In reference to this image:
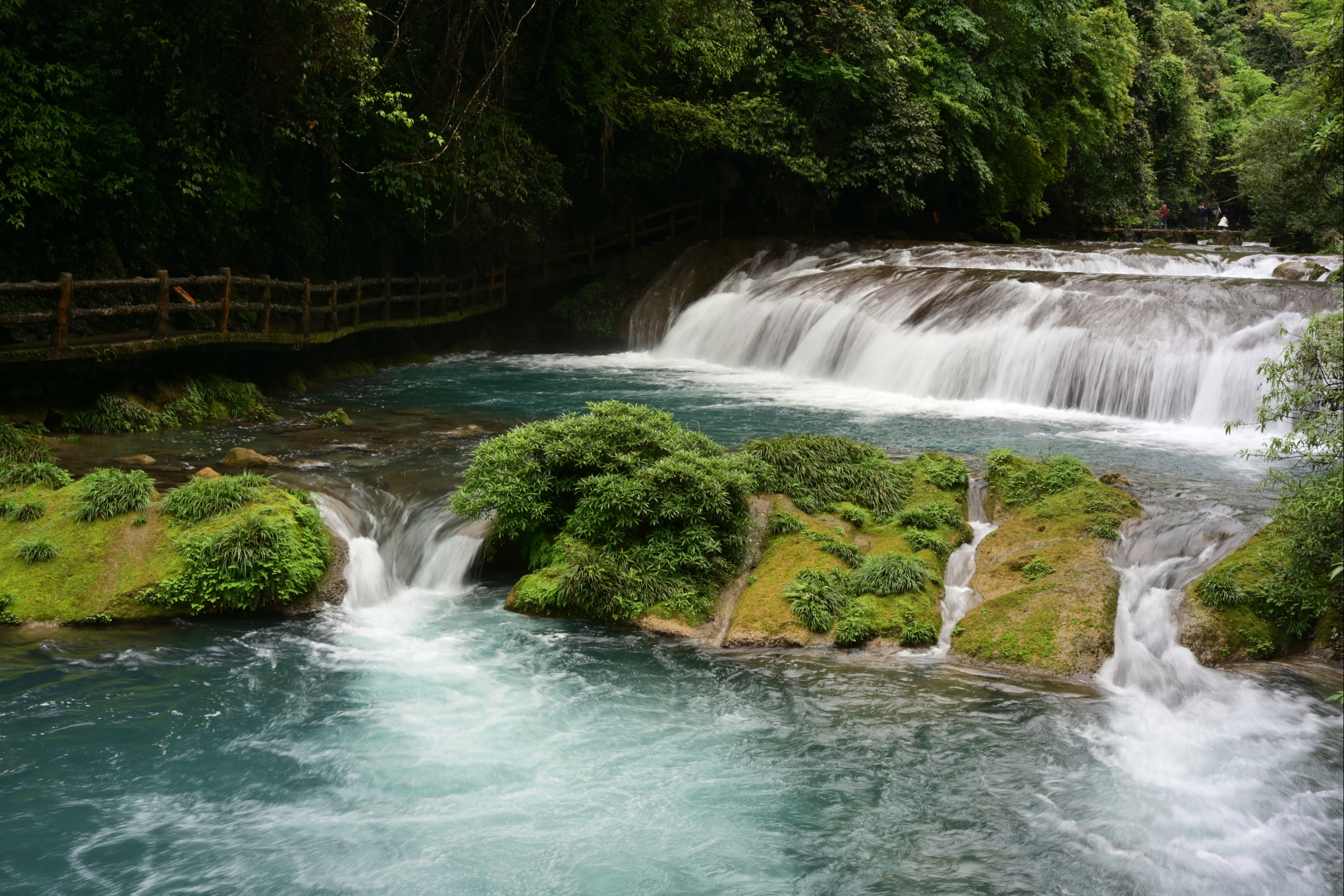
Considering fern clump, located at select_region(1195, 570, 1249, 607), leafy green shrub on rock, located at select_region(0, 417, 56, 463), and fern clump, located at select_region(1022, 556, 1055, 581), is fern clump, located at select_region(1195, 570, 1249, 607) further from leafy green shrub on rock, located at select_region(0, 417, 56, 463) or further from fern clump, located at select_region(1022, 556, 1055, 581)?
leafy green shrub on rock, located at select_region(0, 417, 56, 463)

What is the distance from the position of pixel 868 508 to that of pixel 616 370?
37.5ft

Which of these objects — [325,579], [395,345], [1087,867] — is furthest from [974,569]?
[395,345]

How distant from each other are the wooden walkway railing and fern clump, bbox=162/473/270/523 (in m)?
3.90

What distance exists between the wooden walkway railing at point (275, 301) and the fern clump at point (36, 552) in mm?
3750

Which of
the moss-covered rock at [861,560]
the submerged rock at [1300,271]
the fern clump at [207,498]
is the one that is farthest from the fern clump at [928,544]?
the submerged rock at [1300,271]

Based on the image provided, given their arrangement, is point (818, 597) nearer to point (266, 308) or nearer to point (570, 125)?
point (266, 308)

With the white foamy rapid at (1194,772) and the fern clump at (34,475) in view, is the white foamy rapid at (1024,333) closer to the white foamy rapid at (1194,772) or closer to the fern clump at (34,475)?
the white foamy rapid at (1194,772)

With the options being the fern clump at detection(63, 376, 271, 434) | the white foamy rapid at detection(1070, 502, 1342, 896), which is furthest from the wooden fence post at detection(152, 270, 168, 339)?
the white foamy rapid at detection(1070, 502, 1342, 896)

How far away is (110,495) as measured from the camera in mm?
8930

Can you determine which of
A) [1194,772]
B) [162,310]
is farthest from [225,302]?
[1194,772]

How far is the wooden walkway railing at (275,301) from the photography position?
11.8 meters

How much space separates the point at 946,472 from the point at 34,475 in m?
8.22

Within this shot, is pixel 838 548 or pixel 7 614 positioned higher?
pixel 838 548

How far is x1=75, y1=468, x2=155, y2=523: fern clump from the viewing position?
8820 mm
